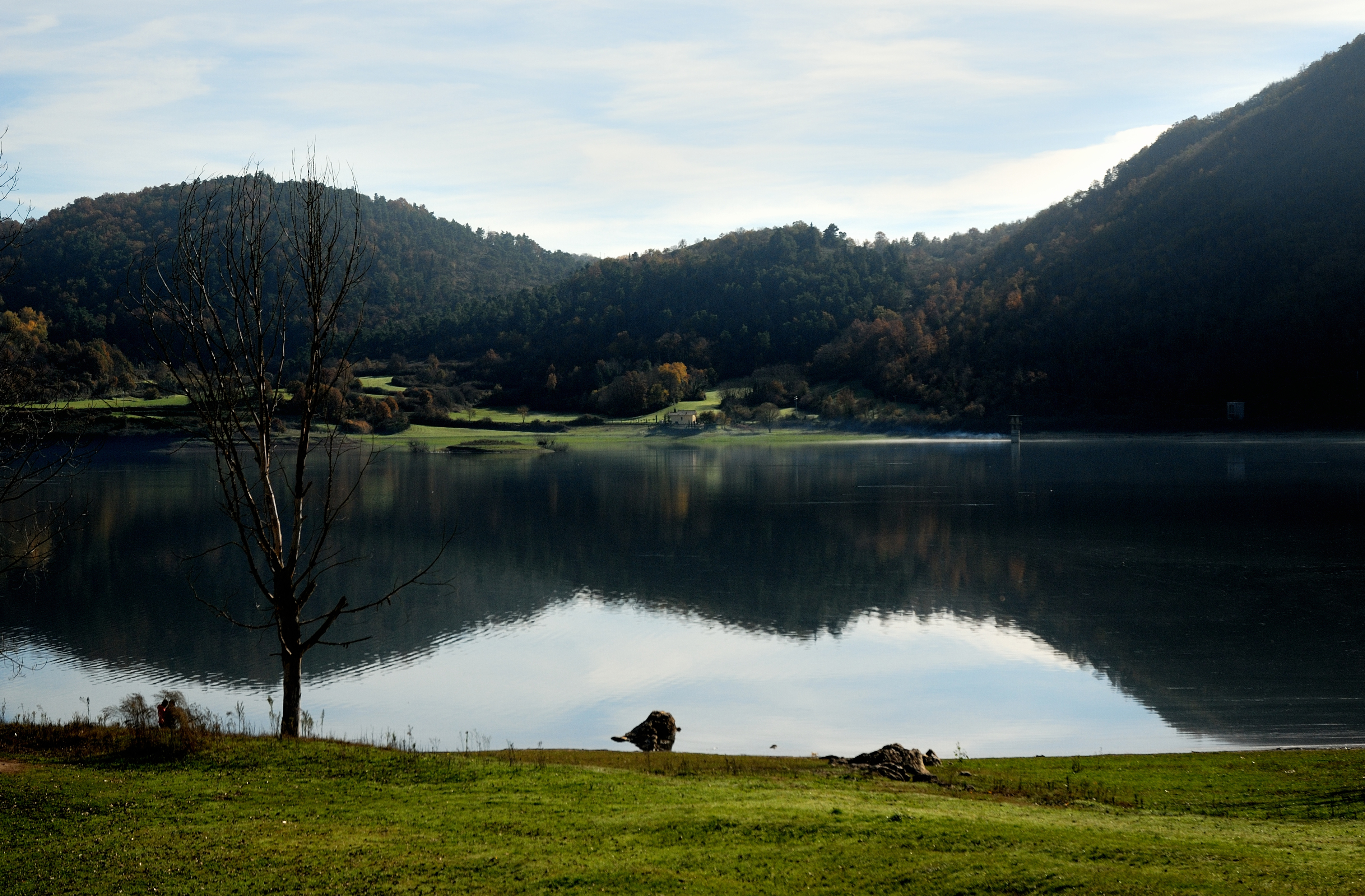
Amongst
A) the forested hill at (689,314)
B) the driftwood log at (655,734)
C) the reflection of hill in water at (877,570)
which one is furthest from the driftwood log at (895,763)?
the forested hill at (689,314)

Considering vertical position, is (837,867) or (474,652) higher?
(837,867)

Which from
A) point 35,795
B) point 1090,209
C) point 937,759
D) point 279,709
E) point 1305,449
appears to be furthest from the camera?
point 1090,209

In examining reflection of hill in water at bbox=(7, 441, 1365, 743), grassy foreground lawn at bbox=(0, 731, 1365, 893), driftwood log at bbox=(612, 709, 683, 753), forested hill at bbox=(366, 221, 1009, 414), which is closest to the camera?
grassy foreground lawn at bbox=(0, 731, 1365, 893)

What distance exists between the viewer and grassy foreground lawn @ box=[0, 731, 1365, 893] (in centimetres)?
671

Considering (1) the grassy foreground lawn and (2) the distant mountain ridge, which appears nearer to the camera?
(1) the grassy foreground lawn

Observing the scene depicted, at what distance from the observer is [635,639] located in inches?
867

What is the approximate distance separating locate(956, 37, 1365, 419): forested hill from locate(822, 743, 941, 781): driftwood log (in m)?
105

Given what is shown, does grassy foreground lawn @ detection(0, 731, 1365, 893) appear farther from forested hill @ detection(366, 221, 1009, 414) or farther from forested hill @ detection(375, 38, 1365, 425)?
forested hill @ detection(366, 221, 1009, 414)

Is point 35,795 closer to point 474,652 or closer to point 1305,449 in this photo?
point 474,652

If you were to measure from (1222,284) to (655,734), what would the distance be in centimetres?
12577

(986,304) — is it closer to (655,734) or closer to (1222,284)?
(1222,284)

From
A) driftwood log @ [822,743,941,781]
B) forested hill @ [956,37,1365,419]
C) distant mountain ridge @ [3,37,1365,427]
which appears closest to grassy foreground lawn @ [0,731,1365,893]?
driftwood log @ [822,743,941,781]

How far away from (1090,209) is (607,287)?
82322mm

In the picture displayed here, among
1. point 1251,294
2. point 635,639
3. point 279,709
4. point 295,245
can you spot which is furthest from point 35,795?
point 1251,294
